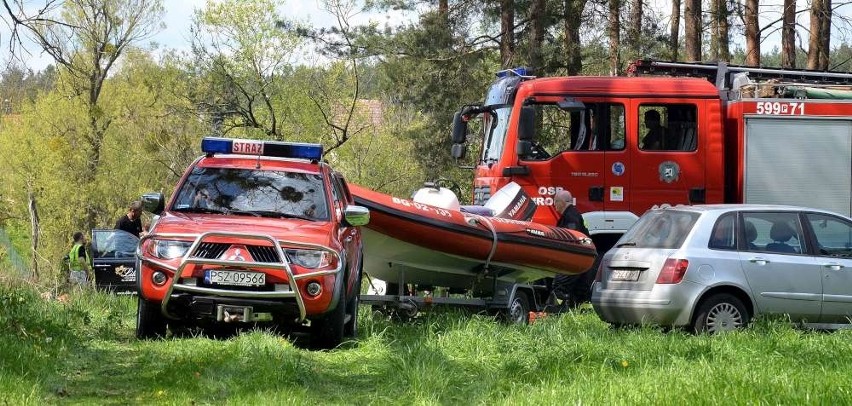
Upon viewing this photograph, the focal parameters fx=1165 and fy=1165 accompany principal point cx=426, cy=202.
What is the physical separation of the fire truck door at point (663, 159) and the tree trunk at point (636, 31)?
14204 millimetres

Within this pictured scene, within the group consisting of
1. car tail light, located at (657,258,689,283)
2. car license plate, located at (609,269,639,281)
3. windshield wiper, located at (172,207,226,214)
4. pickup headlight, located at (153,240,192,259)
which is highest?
windshield wiper, located at (172,207,226,214)

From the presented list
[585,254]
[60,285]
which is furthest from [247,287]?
[60,285]

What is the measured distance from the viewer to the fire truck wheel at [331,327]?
33.9ft

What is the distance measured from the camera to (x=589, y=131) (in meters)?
15.5

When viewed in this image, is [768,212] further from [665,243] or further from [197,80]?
→ [197,80]

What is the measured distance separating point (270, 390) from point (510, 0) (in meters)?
24.9

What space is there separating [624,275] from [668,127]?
4.13 metres

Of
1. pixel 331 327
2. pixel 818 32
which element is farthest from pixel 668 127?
pixel 818 32

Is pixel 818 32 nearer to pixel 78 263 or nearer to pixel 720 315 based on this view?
pixel 720 315

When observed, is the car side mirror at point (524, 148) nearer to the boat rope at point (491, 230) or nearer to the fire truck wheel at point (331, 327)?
the boat rope at point (491, 230)

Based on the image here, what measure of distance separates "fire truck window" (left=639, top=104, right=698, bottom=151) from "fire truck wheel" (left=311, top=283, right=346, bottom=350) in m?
6.56

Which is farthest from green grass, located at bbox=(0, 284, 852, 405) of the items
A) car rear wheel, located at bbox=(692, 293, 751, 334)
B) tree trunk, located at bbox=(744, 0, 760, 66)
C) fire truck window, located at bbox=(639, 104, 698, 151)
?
tree trunk, located at bbox=(744, 0, 760, 66)

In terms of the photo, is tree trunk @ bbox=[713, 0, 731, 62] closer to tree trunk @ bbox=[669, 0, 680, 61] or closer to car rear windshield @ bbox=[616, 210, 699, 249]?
tree trunk @ bbox=[669, 0, 680, 61]

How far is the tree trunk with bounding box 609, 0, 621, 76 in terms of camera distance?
95.6 ft
